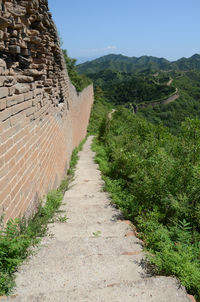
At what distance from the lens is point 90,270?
241cm

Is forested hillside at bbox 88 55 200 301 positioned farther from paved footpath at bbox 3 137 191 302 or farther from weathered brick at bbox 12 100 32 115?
weathered brick at bbox 12 100 32 115

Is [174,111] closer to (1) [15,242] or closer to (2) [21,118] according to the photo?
(2) [21,118]

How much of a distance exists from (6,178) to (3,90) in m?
0.89

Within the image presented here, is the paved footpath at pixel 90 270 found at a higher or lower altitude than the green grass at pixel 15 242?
lower

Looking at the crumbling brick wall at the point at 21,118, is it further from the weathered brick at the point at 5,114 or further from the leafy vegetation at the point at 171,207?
the leafy vegetation at the point at 171,207

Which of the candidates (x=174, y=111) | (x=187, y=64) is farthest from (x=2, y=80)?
(x=187, y=64)

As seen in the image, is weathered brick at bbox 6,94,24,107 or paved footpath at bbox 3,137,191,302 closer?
paved footpath at bbox 3,137,191,302

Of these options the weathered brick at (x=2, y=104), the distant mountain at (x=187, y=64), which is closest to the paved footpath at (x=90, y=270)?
the weathered brick at (x=2, y=104)

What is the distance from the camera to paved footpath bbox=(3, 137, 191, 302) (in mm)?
2006

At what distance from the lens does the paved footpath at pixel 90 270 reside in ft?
6.58

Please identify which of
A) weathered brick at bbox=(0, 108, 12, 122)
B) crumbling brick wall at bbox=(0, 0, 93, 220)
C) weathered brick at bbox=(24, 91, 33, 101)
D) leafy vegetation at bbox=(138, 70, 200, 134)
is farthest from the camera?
leafy vegetation at bbox=(138, 70, 200, 134)

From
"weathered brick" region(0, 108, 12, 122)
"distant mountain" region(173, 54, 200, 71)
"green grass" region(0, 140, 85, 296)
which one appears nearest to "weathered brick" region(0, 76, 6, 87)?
"weathered brick" region(0, 108, 12, 122)

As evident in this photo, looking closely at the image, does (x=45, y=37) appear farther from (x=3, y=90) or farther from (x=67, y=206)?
(x=67, y=206)

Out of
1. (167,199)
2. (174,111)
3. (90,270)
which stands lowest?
(174,111)
